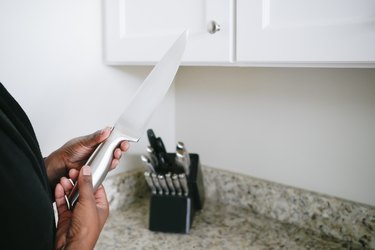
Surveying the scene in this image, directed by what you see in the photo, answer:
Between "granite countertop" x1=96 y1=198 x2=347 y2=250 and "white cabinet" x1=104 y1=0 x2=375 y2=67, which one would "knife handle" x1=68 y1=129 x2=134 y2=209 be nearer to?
"white cabinet" x1=104 y1=0 x2=375 y2=67

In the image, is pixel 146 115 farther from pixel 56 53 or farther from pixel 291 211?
pixel 291 211

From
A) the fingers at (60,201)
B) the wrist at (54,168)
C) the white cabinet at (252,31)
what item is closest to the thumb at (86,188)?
the fingers at (60,201)

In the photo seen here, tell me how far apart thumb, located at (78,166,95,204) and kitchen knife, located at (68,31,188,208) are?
0.12 feet

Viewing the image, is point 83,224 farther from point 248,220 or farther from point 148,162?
point 248,220

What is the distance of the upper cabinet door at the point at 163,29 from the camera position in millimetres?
792

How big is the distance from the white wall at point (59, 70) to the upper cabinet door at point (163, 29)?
6 centimetres

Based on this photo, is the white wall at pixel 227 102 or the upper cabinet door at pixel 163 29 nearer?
the upper cabinet door at pixel 163 29

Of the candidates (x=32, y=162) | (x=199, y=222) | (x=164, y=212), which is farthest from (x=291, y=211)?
(x=32, y=162)

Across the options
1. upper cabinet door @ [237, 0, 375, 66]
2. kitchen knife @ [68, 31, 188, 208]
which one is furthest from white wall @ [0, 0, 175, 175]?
upper cabinet door @ [237, 0, 375, 66]

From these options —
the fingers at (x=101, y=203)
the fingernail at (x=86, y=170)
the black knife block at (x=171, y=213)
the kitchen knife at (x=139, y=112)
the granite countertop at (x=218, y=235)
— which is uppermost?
the kitchen knife at (x=139, y=112)

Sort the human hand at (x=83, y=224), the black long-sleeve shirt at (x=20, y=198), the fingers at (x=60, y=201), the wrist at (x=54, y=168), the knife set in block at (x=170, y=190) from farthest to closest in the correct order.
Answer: the knife set in block at (x=170, y=190) → the wrist at (x=54, y=168) → the fingers at (x=60, y=201) → the human hand at (x=83, y=224) → the black long-sleeve shirt at (x=20, y=198)

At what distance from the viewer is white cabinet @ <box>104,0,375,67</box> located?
633 millimetres

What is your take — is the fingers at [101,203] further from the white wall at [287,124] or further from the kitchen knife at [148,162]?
the white wall at [287,124]

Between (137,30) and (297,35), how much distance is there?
44 centimetres
